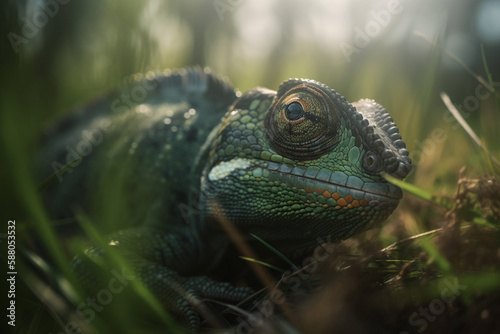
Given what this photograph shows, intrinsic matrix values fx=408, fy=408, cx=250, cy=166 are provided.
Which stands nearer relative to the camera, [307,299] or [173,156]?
[307,299]

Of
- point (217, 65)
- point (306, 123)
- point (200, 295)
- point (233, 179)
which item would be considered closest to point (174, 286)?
point (200, 295)

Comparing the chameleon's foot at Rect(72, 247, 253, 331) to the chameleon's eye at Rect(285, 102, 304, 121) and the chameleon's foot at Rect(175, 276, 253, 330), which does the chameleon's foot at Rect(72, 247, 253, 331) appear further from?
the chameleon's eye at Rect(285, 102, 304, 121)

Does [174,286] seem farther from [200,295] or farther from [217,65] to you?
[217,65]

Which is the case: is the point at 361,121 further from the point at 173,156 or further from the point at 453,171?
the point at 453,171

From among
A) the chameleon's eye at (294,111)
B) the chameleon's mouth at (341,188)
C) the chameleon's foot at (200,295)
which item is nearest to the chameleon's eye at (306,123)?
the chameleon's eye at (294,111)

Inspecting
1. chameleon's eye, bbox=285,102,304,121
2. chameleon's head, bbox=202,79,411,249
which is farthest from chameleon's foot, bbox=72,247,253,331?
chameleon's eye, bbox=285,102,304,121

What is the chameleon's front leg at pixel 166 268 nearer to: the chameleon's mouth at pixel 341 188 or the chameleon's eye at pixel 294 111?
the chameleon's mouth at pixel 341 188

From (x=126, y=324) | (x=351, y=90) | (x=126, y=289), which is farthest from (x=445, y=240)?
(x=351, y=90)
